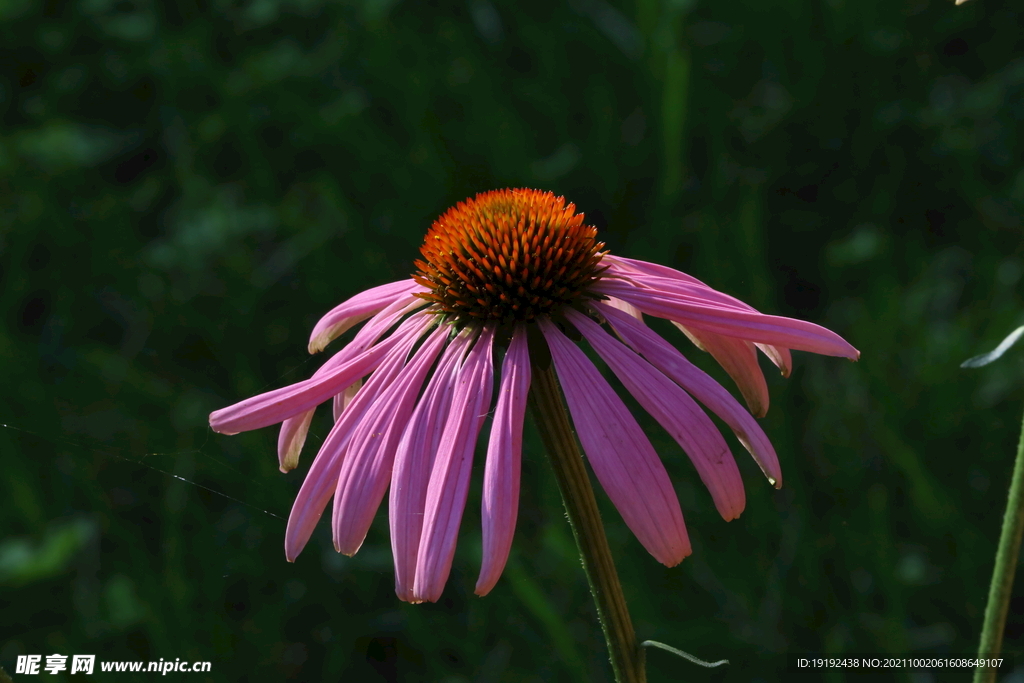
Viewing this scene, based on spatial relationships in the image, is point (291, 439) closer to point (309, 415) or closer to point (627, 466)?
point (309, 415)

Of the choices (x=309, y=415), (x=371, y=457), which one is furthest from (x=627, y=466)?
(x=309, y=415)

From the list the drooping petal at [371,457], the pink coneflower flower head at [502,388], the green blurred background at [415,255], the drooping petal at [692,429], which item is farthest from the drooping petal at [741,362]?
the green blurred background at [415,255]

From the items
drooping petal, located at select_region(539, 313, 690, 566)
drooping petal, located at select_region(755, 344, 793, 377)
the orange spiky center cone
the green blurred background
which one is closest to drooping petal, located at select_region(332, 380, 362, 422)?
the orange spiky center cone

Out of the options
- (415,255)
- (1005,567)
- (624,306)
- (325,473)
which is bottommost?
(1005,567)

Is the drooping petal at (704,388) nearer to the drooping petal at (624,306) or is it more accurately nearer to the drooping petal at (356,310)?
the drooping petal at (624,306)

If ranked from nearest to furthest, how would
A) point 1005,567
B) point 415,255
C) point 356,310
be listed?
point 1005,567 → point 356,310 → point 415,255

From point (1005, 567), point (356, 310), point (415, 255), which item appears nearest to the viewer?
point (1005, 567)
